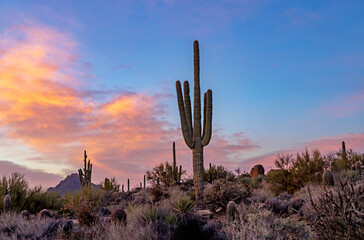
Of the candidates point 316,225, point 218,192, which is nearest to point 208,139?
point 218,192

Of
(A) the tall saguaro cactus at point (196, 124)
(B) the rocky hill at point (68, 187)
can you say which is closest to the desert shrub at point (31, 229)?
(A) the tall saguaro cactus at point (196, 124)

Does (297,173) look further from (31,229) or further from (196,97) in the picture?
(31,229)

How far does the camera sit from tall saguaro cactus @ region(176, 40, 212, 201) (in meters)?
17.9

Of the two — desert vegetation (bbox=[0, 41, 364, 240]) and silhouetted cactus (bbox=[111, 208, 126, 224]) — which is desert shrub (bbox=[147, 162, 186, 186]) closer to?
desert vegetation (bbox=[0, 41, 364, 240])

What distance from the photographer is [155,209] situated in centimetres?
1088

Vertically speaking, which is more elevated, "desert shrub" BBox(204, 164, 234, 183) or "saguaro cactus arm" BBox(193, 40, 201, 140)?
"saguaro cactus arm" BBox(193, 40, 201, 140)

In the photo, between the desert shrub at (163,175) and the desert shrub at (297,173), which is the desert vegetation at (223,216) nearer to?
the desert shrub at (297,173)

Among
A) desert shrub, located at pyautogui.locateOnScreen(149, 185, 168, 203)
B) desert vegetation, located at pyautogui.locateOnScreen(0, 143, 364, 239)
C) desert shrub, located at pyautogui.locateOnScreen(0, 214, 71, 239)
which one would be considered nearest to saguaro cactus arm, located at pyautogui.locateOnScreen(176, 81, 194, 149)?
desert vegetation, located at pyautogui.locateOnScreen(0, 143, 364, 239)

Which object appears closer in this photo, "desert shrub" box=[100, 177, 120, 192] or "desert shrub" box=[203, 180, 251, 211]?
"desert shrub" box=[203, 180, 251, 211]

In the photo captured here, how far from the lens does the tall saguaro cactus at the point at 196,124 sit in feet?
58.8

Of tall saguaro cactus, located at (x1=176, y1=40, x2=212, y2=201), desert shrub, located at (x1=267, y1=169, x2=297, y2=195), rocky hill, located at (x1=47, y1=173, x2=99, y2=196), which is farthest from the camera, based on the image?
rocky hill, located at (x1=47, y1=173, x2=99, y2=196)

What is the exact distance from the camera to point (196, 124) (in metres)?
17.9

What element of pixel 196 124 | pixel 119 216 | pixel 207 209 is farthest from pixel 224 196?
pixel 196 124

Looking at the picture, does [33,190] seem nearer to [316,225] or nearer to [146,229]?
[146,229]
